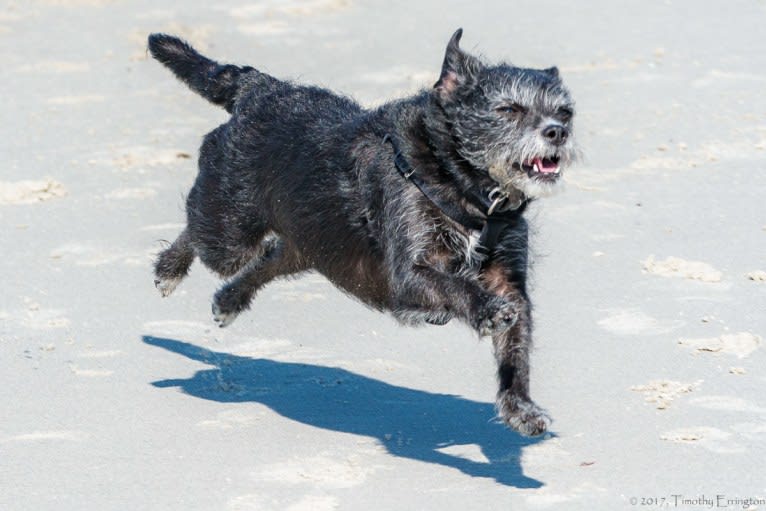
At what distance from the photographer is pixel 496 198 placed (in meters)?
6.21

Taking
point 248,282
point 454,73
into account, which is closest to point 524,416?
point 454,73

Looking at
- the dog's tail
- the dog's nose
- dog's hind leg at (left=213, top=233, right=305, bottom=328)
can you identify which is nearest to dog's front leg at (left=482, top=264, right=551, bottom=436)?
the dog's nose

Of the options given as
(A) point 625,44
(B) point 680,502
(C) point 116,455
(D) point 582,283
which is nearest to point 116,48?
(A) point 625,44

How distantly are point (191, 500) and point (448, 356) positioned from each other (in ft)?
6.50

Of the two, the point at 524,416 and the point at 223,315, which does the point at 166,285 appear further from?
the point at 524,416

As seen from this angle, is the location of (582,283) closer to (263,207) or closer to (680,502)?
(263,207)

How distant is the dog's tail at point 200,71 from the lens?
7.76 meters

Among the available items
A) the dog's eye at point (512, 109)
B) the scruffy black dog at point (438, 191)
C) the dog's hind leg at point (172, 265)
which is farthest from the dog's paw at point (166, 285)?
the dog's eye at point (512, 109)

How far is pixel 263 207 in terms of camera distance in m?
7.21

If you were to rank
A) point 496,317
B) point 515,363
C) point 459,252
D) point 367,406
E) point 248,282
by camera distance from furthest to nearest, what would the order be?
1. point 248,282
2. point 367,406
3. point 459,252
4. point 515,363
5. point 496,317

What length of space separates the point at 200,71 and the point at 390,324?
1605 millimetres

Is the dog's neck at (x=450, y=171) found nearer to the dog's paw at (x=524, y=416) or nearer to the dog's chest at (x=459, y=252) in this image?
the dog's chest at (x=459, y=252)

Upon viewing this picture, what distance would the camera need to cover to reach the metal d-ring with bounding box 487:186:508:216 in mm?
6188

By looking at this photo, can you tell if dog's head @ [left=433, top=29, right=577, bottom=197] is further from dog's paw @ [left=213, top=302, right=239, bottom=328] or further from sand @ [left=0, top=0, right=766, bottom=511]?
dog's paw @ [left=213, top=302, right=239, bottom=328]
